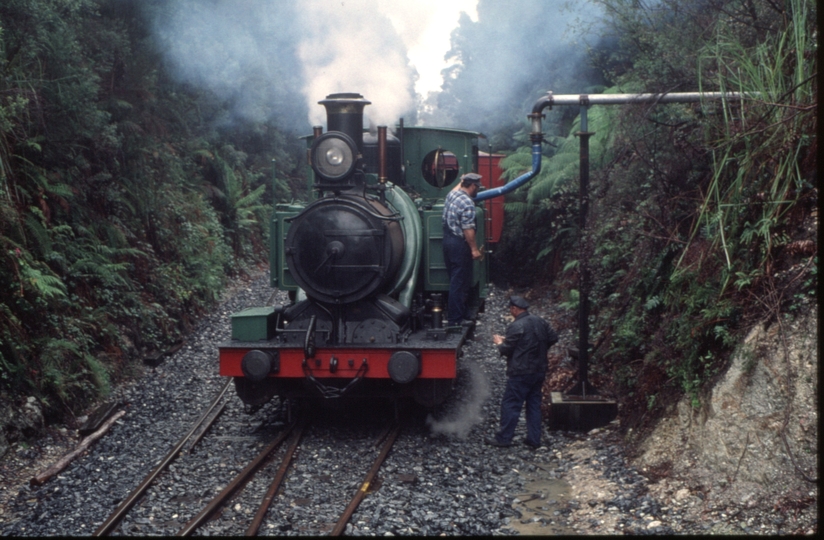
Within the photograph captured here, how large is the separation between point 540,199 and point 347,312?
6724mm

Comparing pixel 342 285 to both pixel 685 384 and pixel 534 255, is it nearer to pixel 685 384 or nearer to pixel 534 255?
pixel 685 384

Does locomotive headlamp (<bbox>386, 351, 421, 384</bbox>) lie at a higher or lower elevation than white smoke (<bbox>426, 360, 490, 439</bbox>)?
higher

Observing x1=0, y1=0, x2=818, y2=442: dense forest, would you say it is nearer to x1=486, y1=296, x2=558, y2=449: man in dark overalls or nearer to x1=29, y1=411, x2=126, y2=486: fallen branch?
x1=29, y1=411, x2=126, y2=486: fallen branch

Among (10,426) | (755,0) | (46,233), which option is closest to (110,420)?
(10,426)

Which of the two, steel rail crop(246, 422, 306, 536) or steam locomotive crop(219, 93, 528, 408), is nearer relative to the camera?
steel rail crop(246, 422, 306, 536)

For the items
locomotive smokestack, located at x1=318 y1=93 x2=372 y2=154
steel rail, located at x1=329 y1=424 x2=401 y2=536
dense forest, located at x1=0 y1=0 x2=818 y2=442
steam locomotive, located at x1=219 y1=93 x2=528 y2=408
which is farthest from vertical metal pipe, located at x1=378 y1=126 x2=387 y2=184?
steel rail, located at x1=329 y1=424 x2=401 y2=536

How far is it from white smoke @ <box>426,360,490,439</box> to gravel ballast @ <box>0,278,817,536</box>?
2 cm

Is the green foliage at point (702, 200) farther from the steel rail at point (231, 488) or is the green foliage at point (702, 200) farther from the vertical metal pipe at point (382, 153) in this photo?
the steel rail at point (231, 488)

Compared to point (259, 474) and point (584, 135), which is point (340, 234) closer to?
point (259, 474)

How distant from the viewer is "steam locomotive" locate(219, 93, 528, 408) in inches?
251

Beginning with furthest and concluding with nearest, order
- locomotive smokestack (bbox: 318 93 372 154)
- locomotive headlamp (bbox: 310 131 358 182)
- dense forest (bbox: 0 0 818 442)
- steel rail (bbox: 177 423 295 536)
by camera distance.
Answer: locomotive smokestack (bbox: 318 93 372 154) < locomotive headlamp (bbox: 310 131 358 182) < dense forest (bbox: 0 0 818 442) < steel rail (bbox: 177 423 295 536)

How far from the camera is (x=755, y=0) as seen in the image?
7.29 m

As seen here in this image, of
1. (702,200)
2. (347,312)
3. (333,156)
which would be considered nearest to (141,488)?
(347,312)

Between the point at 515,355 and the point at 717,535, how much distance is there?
2.45 metres
